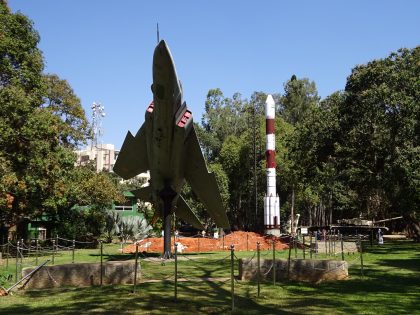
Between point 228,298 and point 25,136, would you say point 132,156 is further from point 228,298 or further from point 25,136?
point 228,298

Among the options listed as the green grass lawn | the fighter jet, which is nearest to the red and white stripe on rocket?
the fighter jet

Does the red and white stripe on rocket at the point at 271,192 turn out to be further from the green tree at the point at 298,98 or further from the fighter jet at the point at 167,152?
the green tree at the point at 298,98

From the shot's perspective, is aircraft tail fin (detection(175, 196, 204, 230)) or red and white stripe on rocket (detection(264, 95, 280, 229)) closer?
aircraft tail fin (detection(175, 196, 204, 230))

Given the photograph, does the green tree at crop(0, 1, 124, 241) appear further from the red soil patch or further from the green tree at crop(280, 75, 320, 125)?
the green tree at crop(280, 75, 320, 125)

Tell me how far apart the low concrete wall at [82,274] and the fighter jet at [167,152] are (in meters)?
5.24

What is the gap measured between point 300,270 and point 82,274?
6.21 metres

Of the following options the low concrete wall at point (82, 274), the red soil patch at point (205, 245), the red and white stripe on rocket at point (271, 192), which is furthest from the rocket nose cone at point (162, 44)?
the red and white stripe on rocket at point (271, 192)

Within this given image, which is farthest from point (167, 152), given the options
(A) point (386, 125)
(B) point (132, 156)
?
(A) point (386, 125)

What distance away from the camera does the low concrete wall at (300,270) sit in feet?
42.3


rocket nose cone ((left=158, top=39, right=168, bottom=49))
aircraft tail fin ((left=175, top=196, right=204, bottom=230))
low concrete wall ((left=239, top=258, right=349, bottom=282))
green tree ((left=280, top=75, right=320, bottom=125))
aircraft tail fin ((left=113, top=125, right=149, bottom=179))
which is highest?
green tree ((left=280, top=75, right=320, bottom=125))

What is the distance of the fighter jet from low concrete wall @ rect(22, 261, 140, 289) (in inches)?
206

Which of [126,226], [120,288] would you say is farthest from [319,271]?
[126,226]

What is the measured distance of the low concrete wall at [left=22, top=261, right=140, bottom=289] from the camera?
471 inches

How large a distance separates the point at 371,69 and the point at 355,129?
4.17 m
